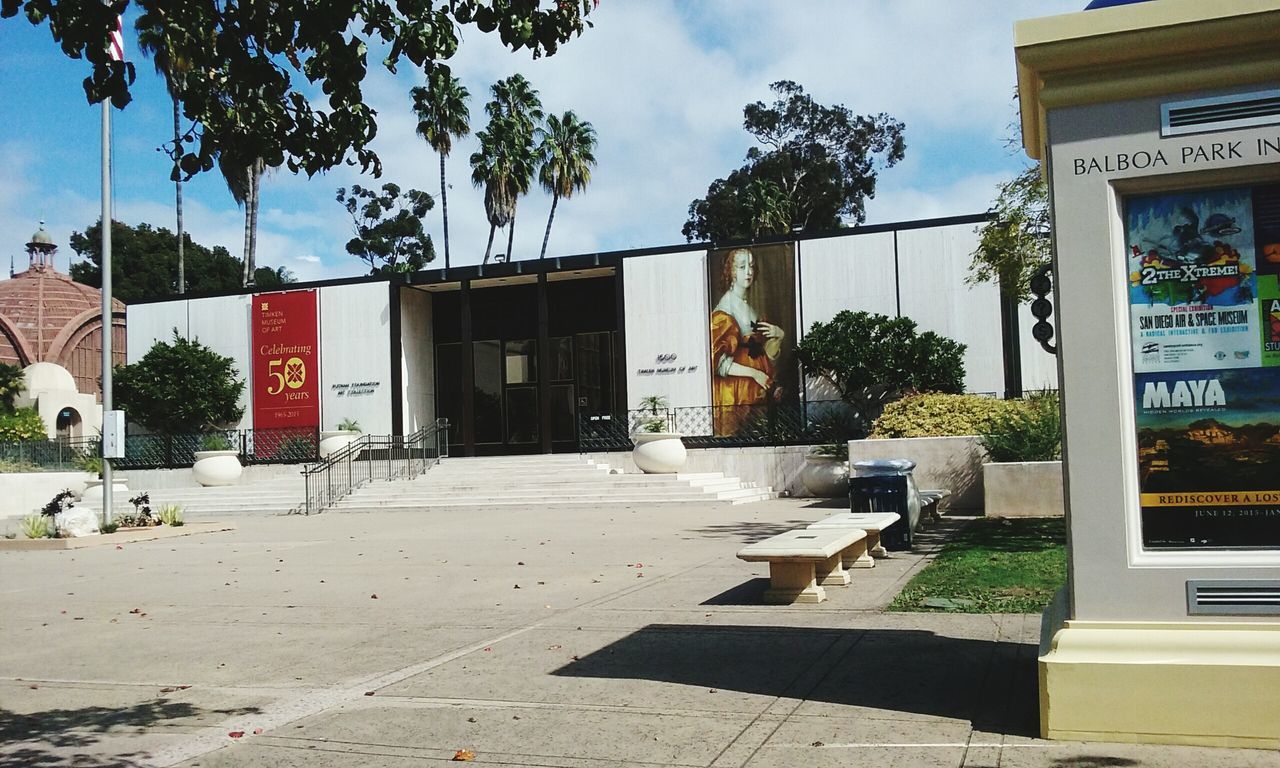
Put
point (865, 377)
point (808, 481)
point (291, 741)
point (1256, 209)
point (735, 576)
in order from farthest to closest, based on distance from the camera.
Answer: point (865, 377) → point (808, 481) → point (735, 576) → point (291, 741) → point (1256, 209)

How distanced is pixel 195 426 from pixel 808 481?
70.2 ft

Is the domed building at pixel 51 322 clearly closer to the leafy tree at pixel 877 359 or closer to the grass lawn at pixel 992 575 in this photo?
the leafy tree at pixel 877 359

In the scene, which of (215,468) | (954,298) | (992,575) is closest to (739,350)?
(954,298)

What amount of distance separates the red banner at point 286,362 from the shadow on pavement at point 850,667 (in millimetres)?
29173

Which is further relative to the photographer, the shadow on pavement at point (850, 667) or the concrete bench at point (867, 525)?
the concrete bench at point (867, 525)

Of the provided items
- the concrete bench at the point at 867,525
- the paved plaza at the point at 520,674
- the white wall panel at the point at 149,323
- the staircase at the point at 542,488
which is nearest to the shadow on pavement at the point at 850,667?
the paved plaza at the point at 520,674

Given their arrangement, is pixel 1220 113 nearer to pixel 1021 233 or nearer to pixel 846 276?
pixel 1021 233

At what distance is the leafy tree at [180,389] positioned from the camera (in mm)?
34281

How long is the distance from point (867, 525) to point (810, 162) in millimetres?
54241

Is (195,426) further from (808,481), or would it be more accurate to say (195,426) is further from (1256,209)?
(1256,209)

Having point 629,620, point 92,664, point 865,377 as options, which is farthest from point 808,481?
point 92,664

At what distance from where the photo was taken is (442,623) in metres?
8.35

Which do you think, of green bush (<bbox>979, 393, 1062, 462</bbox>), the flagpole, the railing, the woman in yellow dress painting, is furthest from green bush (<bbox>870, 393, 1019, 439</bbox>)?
the flagpole

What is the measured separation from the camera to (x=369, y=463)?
29047 mm
